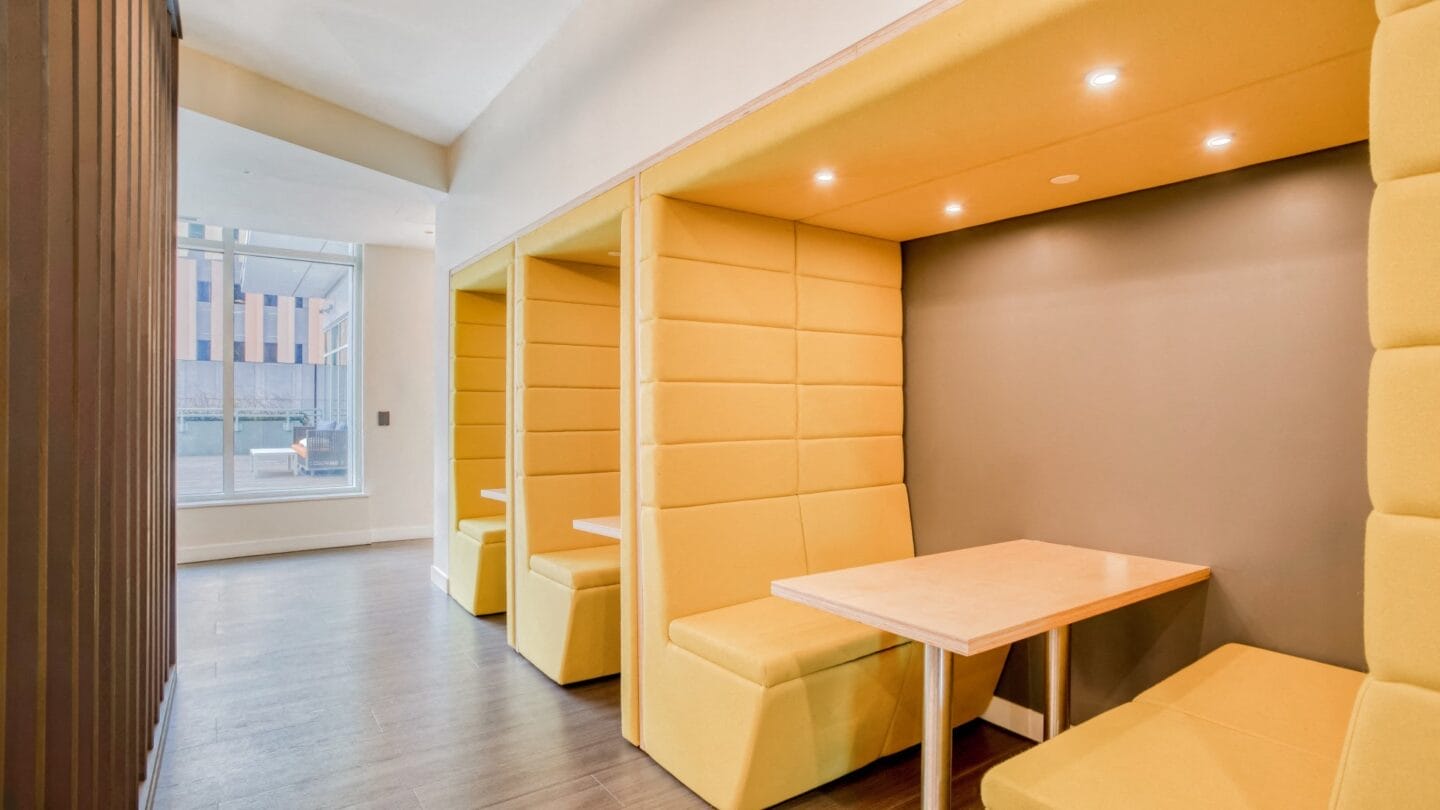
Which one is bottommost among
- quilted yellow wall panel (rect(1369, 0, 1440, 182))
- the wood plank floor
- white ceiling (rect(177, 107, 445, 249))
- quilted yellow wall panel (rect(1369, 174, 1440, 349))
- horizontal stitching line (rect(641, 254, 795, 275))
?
the wood plank floor

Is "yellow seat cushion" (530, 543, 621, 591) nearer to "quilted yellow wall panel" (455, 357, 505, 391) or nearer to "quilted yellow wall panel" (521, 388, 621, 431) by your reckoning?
"quilted yellow wall panel" (521, 388, 621, 431)

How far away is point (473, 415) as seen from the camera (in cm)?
523

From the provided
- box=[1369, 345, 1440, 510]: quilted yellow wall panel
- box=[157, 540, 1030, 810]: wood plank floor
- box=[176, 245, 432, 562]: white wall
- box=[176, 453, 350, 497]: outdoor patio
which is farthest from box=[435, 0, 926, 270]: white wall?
box=[176, 453, 350, 497]: outdoor patio

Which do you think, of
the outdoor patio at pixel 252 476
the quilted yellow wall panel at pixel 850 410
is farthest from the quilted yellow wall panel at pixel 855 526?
the outdoor patio at pixel 252 476

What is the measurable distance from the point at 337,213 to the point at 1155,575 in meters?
6.45

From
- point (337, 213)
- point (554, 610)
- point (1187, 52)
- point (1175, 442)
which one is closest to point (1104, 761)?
point (1175, 442)

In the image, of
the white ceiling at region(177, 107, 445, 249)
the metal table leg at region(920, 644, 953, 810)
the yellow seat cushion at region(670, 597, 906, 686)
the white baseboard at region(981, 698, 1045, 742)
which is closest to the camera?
the metal table leg at region(920, 644, 953, 810)

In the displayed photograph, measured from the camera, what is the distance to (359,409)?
24.6ft

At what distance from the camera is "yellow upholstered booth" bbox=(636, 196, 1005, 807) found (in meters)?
2.40

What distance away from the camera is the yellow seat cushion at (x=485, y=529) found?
4.77 m

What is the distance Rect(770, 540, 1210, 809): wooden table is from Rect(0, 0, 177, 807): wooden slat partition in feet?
5.59

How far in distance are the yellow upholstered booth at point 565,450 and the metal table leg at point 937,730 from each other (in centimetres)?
198

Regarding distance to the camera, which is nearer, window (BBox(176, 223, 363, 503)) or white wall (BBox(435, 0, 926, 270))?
white wall (BBox(435, 0, 926, 270))

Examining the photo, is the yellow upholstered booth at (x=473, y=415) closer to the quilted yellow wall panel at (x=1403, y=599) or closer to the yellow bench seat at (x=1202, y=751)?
the yellow bench seat at (x=1202, y=751)
